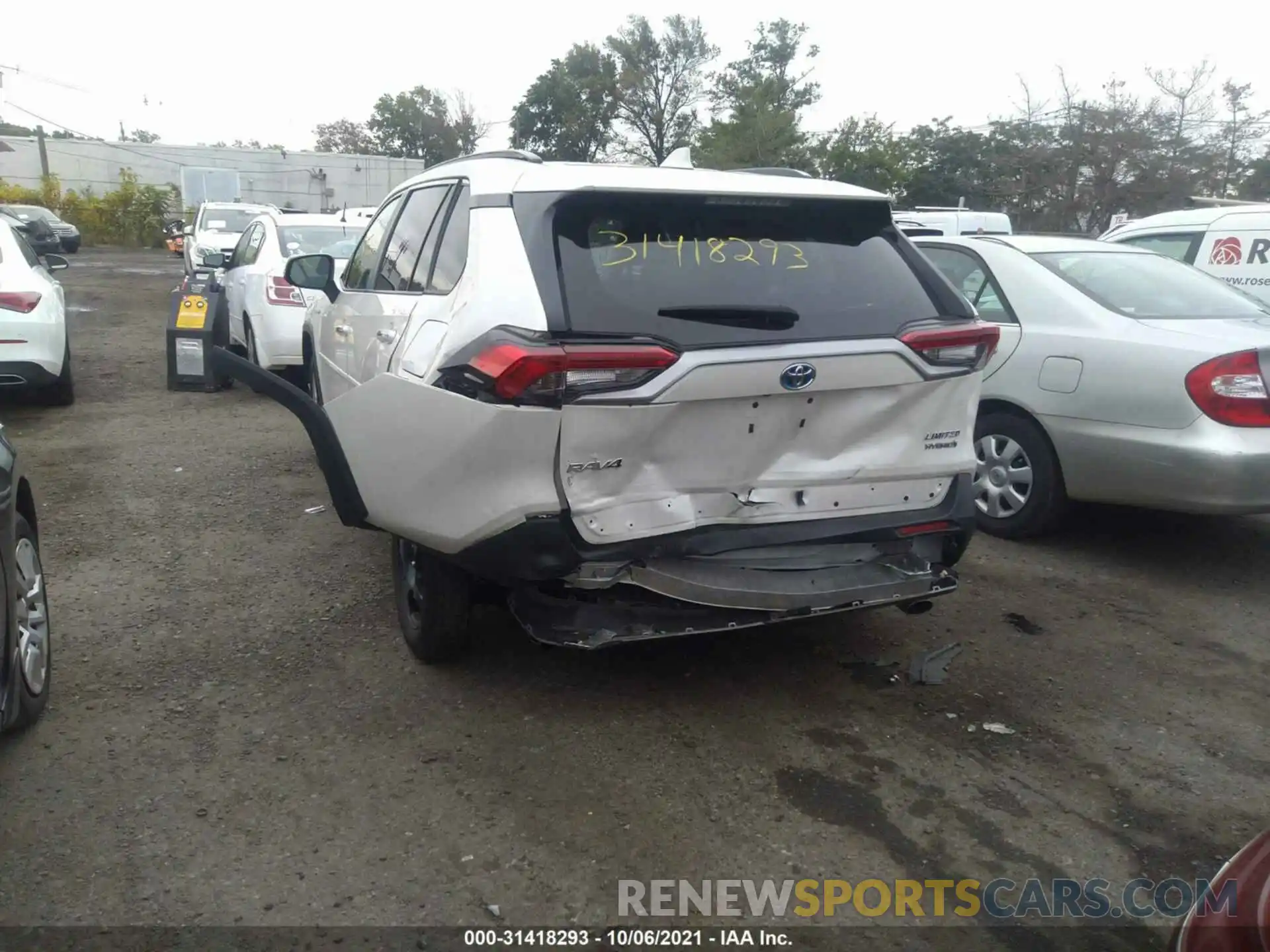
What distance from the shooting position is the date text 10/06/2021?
3.39m

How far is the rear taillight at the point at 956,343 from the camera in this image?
11.7 feet

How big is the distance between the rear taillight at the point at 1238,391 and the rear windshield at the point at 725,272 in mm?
1853

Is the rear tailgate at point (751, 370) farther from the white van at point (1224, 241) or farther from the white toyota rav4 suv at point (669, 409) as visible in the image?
the white van at point (1224, 241)

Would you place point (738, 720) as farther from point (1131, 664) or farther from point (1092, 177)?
point (1092, 177)

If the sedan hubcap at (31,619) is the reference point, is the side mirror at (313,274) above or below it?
above

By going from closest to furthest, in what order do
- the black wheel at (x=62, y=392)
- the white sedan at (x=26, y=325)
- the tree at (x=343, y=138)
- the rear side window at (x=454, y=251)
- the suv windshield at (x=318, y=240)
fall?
the rear side window at (x=454, y=251)
the white sedan at (x=26, y=325)
the black wheel at (x=62, y=392)
the suv windshield at (x=318, y=240)
the tree at (x=343, y=138)

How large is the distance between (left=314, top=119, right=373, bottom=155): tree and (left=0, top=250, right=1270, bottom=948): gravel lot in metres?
71.8

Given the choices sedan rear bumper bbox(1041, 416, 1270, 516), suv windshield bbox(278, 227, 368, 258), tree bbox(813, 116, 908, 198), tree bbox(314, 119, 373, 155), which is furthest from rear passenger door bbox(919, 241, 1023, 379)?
tree bbox(314, 119, 373, 155)

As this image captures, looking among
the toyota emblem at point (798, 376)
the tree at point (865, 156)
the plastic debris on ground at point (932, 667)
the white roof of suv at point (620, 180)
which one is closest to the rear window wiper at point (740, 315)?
the toyota emblem at point (798, 376)

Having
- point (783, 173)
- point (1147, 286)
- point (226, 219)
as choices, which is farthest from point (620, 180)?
point (226, 219)

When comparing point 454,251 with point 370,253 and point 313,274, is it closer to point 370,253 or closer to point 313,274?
point 370,253

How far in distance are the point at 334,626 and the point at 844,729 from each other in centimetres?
221

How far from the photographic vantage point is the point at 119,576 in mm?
5039

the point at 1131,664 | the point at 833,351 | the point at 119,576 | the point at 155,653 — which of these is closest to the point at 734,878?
the point at 833,351
